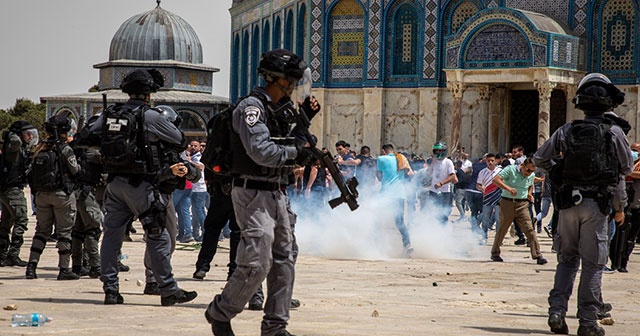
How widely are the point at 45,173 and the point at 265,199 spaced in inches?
185

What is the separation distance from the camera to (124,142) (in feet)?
30.5

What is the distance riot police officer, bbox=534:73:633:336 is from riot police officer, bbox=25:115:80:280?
202 inches

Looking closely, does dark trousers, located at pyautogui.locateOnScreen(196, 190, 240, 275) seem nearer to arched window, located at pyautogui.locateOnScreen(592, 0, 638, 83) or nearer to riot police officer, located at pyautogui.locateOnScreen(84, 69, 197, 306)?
riot police officer, located at pyautogui.locateOnScreen(84, 69, 197, 306)

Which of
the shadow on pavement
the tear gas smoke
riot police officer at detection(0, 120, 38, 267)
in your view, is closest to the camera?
the shadow on pavement

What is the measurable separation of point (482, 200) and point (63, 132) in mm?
9894

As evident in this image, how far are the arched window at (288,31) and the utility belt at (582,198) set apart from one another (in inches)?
1286

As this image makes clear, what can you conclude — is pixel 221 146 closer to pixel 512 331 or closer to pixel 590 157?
pixel 512 331

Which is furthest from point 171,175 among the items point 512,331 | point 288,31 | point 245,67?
point 245,67

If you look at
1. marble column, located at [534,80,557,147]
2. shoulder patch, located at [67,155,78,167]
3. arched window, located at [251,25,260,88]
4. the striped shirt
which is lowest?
the striped shirt

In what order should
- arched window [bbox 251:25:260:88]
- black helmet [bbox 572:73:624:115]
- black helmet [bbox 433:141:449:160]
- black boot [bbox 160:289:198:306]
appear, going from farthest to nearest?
arched window [bbox 251:25:260:88] < black helmet [bbox 433:141:449:160] < black boot [bbox 160:289:198:306] < black helmet [bbox 572:73:624:115]

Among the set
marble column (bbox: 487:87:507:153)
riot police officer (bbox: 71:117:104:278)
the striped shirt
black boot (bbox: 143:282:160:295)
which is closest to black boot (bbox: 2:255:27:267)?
riot police officer (bbox: 71:117:104:278)

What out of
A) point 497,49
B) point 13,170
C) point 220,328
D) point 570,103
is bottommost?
point 220,328

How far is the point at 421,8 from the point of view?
119 feet

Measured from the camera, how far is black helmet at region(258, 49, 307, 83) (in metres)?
7.69
